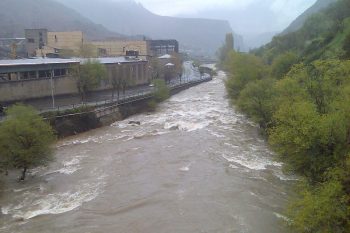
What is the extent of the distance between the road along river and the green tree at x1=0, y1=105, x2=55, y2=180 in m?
1.36

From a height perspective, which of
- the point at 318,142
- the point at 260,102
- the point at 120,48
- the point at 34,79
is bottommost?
the point at 260,102

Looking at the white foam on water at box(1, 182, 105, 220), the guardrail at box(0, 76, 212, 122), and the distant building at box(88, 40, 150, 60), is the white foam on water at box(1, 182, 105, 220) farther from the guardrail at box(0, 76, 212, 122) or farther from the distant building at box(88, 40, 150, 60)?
the distant building at box(88, 40, 150, 60)

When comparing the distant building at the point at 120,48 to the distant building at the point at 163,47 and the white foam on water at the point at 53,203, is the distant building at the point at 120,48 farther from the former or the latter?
the white foam on water at the point at 53,203

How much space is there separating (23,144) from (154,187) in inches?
355

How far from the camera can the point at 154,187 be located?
27875mm

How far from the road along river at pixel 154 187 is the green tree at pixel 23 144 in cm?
136

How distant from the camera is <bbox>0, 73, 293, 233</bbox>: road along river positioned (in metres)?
22.7

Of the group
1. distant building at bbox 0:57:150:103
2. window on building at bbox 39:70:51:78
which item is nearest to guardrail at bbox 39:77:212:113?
distant building at bbox 0:57:150:103

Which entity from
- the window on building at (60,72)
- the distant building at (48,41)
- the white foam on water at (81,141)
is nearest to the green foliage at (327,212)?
the white foam on water at (81,141)

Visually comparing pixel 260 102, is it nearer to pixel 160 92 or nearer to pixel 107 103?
pixel 107 103

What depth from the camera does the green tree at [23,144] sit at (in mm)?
28780

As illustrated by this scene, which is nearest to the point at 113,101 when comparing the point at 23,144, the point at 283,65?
the point at 283,65

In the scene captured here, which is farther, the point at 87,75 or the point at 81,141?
the point at 87,75

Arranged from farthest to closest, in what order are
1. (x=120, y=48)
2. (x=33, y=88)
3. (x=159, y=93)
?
(x=120, y=48)
(x=159, y=93)
(x=33, y=88)
